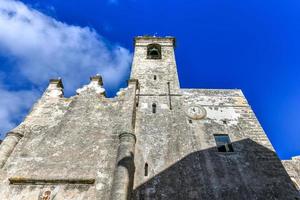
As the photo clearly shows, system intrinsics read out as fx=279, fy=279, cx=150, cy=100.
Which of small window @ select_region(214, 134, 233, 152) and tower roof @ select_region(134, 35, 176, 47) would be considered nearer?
small window @ select_region(214, 134, 233, 152)

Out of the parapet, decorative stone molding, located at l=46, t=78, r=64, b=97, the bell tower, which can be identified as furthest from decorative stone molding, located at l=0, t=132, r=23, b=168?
the parapet

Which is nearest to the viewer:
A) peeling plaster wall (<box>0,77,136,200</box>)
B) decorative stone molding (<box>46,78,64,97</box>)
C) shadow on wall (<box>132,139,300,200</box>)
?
peeling plaster wall (<box>0,77,136,200</box>)

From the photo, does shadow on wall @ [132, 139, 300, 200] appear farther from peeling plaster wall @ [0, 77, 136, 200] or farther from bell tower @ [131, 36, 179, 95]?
bell tower @ [131, 36, 179, 95]

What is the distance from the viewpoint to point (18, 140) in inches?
444

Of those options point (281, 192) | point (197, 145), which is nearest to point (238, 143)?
point (197, 145)

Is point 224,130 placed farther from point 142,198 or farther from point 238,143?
point 142,198

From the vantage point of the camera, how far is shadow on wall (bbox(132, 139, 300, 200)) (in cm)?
1044

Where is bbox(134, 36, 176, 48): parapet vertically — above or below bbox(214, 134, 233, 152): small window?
above

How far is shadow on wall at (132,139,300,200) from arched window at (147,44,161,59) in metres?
9.91

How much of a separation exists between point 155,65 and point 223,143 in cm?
788

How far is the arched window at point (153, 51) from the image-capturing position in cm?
2050

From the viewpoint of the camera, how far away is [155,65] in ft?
62.1

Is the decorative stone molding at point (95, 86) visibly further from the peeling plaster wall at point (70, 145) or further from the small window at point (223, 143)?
the small window at point (223, 143)

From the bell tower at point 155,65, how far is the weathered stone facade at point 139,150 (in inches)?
24.0
